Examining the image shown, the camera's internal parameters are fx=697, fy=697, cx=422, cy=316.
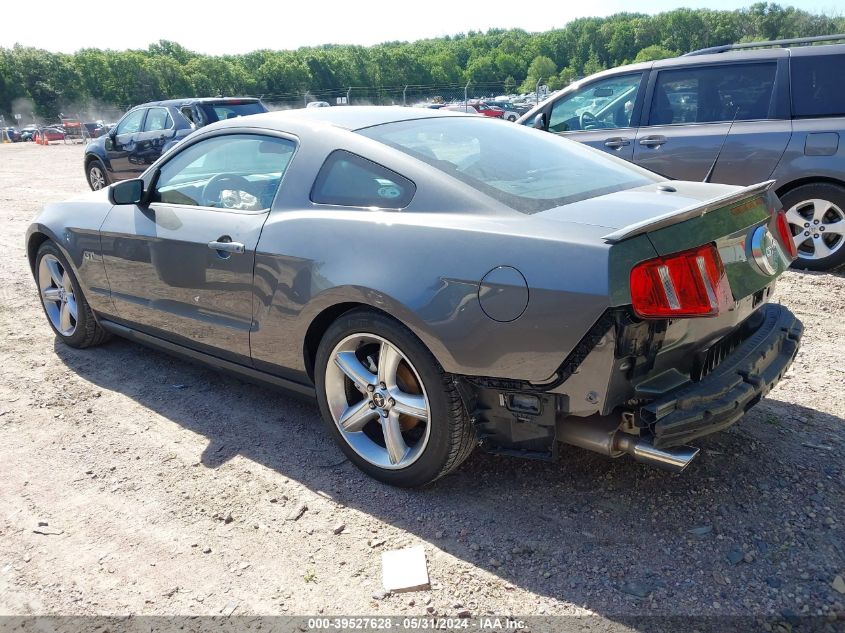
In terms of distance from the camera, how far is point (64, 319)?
4.74 m

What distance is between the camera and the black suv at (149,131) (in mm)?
11031

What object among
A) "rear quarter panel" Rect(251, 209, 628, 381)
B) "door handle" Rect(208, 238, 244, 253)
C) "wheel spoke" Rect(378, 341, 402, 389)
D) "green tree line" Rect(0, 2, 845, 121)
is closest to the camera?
"rear quarter panel" Rect(251, 209, 628, 381)

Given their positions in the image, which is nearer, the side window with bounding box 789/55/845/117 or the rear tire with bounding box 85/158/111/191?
the side window with bounding box 789/55/845/117

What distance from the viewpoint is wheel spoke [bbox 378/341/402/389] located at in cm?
274

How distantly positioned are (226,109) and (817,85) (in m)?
8.52

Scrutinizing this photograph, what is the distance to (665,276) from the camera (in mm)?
2227

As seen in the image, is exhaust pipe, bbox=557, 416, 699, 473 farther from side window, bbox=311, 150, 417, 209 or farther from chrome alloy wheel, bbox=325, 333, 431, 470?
side window, bbox=311, 150, 417, 209

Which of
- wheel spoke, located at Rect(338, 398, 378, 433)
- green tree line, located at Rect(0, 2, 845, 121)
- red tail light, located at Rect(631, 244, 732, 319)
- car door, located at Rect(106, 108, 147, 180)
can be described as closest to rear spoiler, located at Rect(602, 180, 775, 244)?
red tail light, located at Rect(631, 244, 732, 319)

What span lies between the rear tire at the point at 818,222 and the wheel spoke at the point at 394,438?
4311 millimetres

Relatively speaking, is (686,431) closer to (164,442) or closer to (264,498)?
(264,498)

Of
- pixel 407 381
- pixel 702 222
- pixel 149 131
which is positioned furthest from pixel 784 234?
pixel 149 131

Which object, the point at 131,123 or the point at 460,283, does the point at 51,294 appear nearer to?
the point at 460,283

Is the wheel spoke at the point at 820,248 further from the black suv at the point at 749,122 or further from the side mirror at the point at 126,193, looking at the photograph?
the side mirror at the point at 126,193

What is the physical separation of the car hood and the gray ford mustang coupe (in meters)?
0.02
